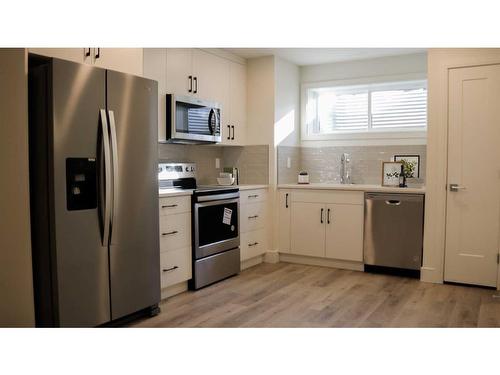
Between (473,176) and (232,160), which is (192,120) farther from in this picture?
(473,176)

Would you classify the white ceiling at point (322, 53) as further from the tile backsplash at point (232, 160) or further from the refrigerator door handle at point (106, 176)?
the refrigerator door handle at point (106, 176)

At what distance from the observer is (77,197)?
2777 mm

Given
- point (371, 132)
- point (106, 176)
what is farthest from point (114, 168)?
point (371, 132)

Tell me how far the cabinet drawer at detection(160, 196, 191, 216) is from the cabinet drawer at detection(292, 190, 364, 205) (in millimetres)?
1606

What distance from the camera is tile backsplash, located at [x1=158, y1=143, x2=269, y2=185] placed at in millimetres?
5094

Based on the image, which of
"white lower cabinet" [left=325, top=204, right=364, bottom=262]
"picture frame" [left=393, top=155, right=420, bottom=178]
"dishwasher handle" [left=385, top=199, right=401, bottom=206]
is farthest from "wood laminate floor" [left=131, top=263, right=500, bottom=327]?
"picture frame" [left=393, top=155, right=420, bottom=178]

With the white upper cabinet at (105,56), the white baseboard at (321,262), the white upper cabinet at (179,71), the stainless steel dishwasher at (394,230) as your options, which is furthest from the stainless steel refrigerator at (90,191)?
the stainless steel dishwasher at (394,230)

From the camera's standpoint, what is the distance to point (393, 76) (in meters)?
5.23

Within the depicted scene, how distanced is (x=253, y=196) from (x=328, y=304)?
1647 millimetres

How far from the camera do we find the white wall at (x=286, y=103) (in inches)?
207

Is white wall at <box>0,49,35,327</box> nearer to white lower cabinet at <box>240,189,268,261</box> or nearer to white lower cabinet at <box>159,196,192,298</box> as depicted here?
white lower cabinet at <box>159,196,192,298</box>

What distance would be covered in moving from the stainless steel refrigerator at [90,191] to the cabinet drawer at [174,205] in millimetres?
334
